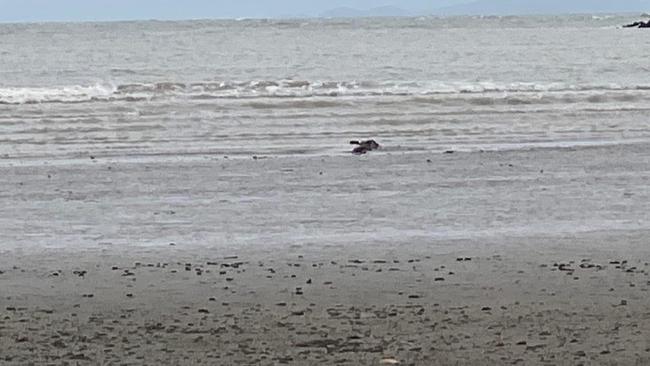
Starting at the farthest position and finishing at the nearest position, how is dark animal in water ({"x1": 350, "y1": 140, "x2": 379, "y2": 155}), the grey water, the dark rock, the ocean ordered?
the grey water < dark animal in water ({"x1": 350, "y1": 140, "x2": 379, "y2": 155}) < the ocean < the dark rock

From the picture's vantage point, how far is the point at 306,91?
28.9 m

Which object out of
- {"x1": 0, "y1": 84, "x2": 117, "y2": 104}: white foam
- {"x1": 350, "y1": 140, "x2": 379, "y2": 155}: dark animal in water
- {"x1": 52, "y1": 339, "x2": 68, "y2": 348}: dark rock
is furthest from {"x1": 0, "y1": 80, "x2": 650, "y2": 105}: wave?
{"x1": 52, "y1": 339, "x2": 68, "y2": 348}: dark rock

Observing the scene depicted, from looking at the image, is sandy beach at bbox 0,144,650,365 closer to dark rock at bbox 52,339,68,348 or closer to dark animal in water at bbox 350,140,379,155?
dark rock at bbox 52,339,68,348

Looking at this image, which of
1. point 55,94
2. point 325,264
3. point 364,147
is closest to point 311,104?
point 55,94

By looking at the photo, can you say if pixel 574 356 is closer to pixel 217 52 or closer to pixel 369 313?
pixel 369 313

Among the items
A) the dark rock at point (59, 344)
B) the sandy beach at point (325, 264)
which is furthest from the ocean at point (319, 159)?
the dark rock at point (59, 344)

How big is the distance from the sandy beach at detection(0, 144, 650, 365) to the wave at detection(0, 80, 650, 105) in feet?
40.0

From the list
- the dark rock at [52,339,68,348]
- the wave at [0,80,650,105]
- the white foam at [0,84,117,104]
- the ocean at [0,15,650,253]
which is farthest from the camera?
the wave at [0,80,650,105]

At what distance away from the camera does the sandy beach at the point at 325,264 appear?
633cm

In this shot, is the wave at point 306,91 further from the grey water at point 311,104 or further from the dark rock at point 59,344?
the dark rock at point 59,344

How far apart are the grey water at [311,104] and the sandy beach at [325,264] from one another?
339 cm

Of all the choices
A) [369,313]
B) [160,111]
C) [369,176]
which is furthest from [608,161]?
[160,111]

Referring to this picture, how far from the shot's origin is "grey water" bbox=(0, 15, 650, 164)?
17953 mm

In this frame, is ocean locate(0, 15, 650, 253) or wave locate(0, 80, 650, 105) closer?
ocean locate(0, 15, 650, 253)
